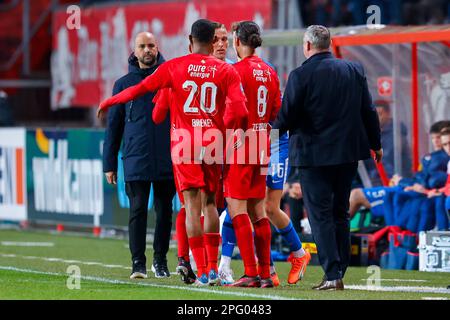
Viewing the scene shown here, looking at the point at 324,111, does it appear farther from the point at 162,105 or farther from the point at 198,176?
the point at 162,105

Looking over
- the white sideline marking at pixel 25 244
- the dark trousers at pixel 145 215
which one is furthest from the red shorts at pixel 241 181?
the white sideline marking at pixel 25 244

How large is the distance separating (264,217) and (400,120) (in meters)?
5.85

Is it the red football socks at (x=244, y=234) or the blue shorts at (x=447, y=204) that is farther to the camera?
the blue shorts at (x=447, y=204)

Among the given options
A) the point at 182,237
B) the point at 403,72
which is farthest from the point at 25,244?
the point at 182,237

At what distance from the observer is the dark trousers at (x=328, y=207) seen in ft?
36.2

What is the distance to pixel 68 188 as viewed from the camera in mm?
19797

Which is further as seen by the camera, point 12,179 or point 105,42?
point 105,42

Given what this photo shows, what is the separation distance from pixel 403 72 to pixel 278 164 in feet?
17.1

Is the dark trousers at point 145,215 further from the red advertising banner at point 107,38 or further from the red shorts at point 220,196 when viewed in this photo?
the red advertising banner at point 107,38

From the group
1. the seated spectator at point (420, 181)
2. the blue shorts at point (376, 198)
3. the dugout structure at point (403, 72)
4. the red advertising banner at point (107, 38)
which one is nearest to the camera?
the seated spectator at point (420, 181)

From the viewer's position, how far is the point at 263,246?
1134cm

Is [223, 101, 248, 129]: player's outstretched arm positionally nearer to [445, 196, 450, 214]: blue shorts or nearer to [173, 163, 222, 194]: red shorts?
[173, 163, 222, 194]: red shorts
